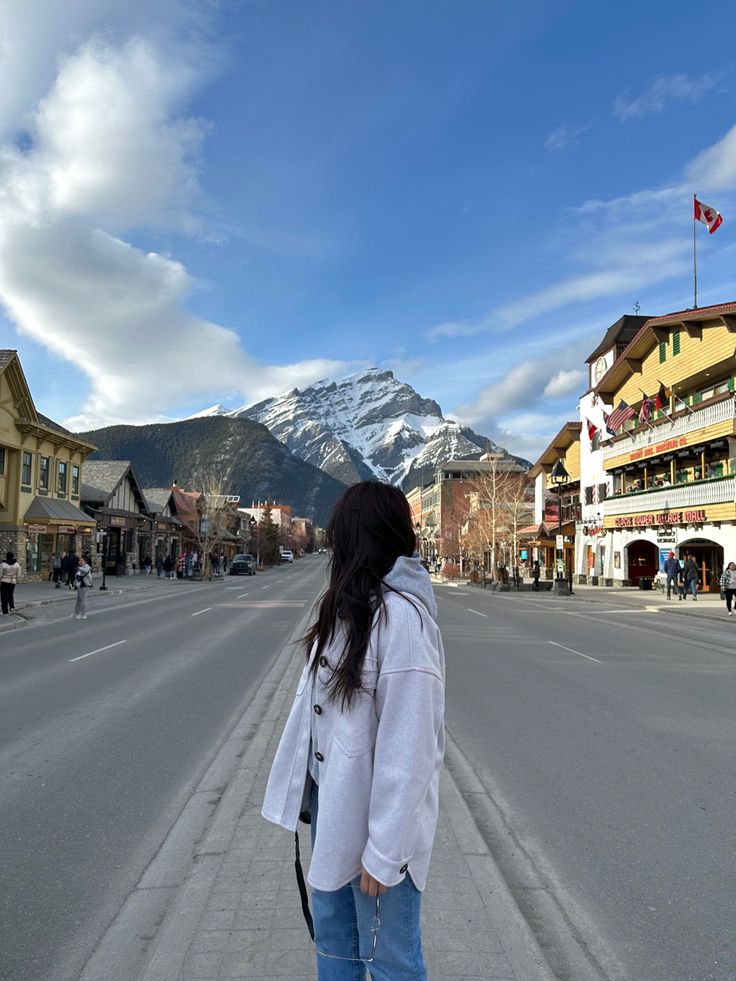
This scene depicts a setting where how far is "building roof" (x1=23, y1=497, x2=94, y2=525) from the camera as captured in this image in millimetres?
36781

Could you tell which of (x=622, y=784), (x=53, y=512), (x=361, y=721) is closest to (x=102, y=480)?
(x=53, y=512)

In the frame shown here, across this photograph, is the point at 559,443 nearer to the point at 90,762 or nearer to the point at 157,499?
the point at 157,499

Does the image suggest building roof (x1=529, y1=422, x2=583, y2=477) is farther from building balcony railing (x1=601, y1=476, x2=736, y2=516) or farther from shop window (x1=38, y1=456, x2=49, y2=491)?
shop window (x1=38, y1=456, x2=49, y2=491)

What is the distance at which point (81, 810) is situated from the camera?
17.2ft

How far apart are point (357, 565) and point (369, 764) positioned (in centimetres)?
60

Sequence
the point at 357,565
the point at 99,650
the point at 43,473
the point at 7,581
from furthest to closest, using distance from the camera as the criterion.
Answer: the point at 43,473, the point at 7,581, the point at 99,650, the point at 357,565

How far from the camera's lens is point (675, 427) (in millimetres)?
35500

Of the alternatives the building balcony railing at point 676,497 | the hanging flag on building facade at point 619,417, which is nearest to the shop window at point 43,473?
the hanging flag on building facade at point 619,417

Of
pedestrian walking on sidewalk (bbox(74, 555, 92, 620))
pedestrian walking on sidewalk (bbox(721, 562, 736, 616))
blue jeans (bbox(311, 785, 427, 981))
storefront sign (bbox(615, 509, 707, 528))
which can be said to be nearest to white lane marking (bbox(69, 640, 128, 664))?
pedestrian walking on sidewalk (bbox(74, 555, 92, 620))


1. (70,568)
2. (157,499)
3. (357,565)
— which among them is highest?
(157,499)

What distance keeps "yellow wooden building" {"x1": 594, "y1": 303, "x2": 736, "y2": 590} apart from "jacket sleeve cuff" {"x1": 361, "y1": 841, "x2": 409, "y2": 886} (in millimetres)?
31047

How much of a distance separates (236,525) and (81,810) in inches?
3636

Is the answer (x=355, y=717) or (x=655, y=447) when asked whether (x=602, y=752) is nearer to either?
(x=355, y=717)

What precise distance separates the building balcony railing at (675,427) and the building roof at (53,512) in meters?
30.2
